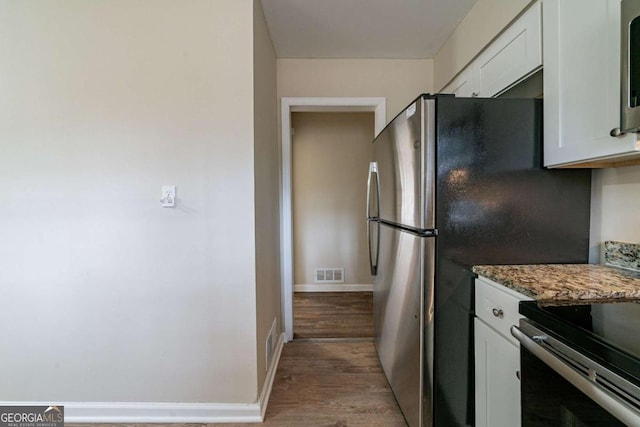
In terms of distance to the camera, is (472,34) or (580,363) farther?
(472,34)

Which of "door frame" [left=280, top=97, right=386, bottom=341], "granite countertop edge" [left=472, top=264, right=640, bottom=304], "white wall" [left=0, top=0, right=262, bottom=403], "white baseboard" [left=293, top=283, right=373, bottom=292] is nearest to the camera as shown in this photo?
"granite countertop edge" [left=472, top=264, right=640, bottom=304]

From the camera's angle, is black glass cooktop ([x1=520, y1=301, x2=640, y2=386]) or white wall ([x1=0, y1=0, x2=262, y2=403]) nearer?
black glass cooktop ([x1=520, y1=301, x2=640, y2=386])

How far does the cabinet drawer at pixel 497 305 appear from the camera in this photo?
928mm

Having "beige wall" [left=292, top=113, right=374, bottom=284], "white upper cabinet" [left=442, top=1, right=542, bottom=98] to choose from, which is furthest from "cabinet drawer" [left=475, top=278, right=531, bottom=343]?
"beige wall" [left=292, top=113, right=374, bottom=284]

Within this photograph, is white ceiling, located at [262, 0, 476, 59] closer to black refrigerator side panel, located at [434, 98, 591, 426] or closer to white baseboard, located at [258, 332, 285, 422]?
black refrigerator side panel, located at [434, 98, 591, 426]

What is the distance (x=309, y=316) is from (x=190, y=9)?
2684 millimetres

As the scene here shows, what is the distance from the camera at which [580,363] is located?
0.62 metres

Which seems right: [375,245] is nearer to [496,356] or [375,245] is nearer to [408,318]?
[408,318]

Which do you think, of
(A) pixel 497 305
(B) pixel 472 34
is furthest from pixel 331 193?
(A) pixel 497 305

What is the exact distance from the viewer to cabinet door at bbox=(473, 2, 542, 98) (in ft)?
4.03

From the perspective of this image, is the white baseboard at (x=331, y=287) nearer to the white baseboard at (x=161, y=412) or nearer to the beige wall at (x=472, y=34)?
the white baseboard at (x=161, y=412)

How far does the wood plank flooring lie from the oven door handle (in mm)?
1813

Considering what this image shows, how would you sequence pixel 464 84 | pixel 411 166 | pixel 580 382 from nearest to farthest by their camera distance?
pixel 580 382 < pixel 411 166 < pixel 464 84

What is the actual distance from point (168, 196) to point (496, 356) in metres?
1.68
